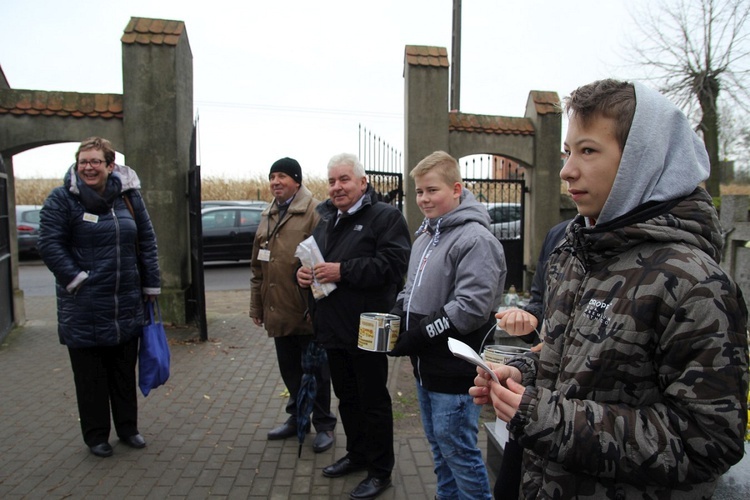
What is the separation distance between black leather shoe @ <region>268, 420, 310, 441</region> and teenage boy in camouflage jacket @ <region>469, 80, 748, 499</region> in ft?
10.4

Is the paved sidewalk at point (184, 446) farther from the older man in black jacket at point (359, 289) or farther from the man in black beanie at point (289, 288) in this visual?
the older man in black jacket at point (359, 289)

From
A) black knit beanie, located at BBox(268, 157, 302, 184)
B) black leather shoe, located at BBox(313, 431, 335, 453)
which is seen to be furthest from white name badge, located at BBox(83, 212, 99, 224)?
black leather shoe, located at BBox(313, 431, 335, 453)

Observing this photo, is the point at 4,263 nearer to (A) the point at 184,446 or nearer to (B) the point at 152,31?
(B) the point at 152,31

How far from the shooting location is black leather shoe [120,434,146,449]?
408cm

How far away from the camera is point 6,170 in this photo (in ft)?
24.9

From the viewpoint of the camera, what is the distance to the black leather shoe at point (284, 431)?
168 inches

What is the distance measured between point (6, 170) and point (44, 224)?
4923 millimetres

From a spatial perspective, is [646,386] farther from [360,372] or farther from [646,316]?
[360,372]

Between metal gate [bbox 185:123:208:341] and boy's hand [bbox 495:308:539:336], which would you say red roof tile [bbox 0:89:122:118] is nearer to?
metal gate [bbox 185:123:208:341]

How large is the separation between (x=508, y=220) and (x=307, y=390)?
22.3 feet

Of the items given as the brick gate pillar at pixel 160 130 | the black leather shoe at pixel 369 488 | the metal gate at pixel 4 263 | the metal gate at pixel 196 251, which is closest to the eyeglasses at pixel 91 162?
the black leather shoe at pixel 369 488

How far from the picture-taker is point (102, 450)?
3934 mm

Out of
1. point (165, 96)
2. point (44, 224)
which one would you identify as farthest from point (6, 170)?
point (44, 224)

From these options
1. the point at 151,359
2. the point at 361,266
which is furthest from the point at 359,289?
the point at 151,359
